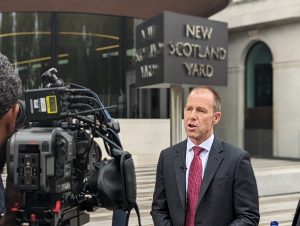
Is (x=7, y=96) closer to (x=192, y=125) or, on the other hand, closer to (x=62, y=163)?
(x=62, y=163)

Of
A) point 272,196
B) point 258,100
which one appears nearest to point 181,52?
point 272,196

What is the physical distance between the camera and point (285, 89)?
2370 centimetres

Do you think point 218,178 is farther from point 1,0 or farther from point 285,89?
point 285,89

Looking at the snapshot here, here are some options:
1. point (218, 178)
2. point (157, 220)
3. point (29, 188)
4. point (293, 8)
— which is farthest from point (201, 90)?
point (293, 8)

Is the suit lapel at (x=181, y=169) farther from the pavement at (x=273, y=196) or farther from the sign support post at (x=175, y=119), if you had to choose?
the sign support post at (x=175, y=119)

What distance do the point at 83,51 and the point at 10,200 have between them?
1752 cm

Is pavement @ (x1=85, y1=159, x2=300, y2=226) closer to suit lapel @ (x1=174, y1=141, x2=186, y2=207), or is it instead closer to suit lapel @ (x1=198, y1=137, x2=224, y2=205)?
suit lapel @ (x1=174, y1=141, x2=186, y2=207)

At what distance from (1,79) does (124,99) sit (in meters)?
18.5

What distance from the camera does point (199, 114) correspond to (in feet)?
10.7

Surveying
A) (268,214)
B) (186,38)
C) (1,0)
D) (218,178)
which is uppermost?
(1,0)

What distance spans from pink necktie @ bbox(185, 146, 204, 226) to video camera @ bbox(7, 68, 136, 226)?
2.12 feet

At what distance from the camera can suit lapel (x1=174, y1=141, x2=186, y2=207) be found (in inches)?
131

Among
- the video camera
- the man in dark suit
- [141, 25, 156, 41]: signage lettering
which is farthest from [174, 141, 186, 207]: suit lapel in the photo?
[141, 25, 156, 41]: signage lettering

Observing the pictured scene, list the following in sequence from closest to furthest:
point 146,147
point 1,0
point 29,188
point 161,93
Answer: point 29,188
point 1,0
point 146,147
point 161,93
